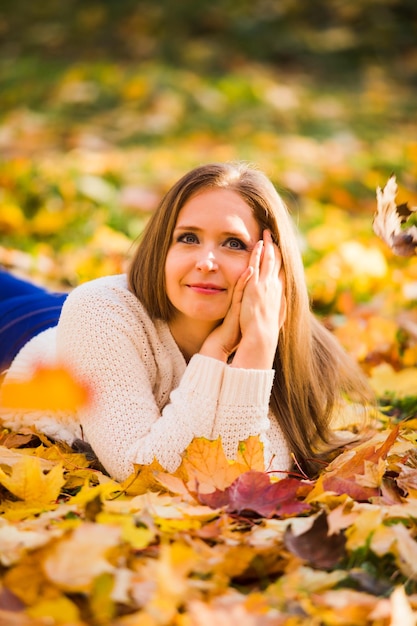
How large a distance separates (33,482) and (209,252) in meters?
0.74

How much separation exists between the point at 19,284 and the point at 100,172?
2180 millimetres

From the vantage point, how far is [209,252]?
6.80 feet

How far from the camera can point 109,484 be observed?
1707mm

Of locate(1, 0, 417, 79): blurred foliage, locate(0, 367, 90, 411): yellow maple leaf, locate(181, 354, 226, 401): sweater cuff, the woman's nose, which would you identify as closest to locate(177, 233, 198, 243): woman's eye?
the woman's nose

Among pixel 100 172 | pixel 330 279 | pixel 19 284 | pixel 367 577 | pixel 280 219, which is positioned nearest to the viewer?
pixel 367 577

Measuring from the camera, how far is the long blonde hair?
2199 mm

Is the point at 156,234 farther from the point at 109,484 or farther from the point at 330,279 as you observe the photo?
the point at 330,279

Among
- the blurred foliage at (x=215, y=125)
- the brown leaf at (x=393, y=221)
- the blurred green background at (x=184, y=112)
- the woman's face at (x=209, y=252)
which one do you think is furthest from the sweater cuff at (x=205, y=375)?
the blurred green background at (x=184, y=112)

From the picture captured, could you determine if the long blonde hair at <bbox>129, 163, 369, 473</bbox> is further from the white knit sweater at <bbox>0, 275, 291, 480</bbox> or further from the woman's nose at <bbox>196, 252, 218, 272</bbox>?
the woman's nose at <bbox>196, 252, 218, 272</bbox>

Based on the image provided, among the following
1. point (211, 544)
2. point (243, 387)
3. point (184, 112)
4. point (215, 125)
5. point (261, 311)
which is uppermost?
point (184, 112)

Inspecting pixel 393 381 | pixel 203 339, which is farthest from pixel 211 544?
pixel 393 381

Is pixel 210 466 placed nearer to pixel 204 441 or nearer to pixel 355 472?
pixel 204 441

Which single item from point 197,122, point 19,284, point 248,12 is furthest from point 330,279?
point 248,12

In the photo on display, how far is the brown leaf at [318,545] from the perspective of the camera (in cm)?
143
